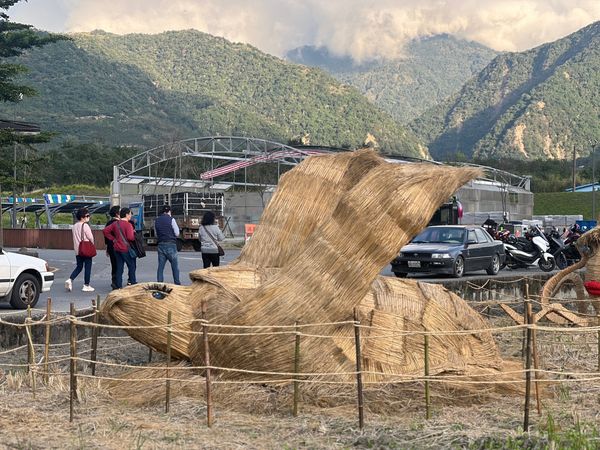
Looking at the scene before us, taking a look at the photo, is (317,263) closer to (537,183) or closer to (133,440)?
(133,440)

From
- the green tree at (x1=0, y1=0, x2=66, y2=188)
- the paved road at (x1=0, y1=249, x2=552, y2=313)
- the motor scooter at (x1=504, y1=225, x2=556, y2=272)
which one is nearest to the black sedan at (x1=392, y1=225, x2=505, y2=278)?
the paved road at (x1=0, y1=249, x2=552, y2=313)

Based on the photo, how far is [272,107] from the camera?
139 meters

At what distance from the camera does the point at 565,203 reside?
63219mm

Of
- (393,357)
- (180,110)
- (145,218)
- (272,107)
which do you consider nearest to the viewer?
(393,357)

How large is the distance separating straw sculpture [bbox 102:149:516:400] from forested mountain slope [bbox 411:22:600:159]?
93.2 meters

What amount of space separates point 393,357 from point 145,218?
1219 inches

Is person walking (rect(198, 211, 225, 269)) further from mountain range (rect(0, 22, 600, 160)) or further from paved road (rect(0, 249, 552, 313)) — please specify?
mountain range (rect(0, 22, 600, 160))

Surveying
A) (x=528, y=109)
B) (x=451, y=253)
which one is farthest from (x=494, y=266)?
(x=528, y=109)

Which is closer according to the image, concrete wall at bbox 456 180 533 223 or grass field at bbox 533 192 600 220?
concrete wall at bbox 456 180 533 223

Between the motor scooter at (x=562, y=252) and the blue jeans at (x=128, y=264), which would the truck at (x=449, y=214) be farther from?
the blue jeans at (x=128, y=264)

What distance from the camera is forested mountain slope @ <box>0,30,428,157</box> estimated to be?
11057 centimetres

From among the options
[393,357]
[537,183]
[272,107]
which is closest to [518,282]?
[393,357]

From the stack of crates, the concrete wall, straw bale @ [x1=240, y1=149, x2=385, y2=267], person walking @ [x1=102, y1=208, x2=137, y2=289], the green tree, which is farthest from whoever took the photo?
the concrete wall

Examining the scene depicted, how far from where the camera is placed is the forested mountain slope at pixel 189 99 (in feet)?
363
